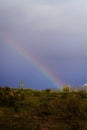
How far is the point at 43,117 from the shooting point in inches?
1024

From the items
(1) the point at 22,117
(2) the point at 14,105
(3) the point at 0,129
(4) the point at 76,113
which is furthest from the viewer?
(2) the point at 14,105

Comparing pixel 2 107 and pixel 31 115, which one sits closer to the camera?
pixel 31 115

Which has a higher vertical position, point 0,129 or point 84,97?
point 84,97

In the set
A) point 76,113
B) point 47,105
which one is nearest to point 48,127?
point 76,113

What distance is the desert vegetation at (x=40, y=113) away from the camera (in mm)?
21984

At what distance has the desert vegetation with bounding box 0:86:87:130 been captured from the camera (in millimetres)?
21984

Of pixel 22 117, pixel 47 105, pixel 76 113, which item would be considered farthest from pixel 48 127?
pixel 47 105

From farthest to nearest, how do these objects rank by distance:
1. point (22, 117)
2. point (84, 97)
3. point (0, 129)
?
1. point (84, 97)
2. point (22, 117)
3. point (0, 129)

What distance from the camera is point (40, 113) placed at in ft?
89.4

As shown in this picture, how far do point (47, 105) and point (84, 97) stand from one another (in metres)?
6.31

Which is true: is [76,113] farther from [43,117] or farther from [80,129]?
[80,129]

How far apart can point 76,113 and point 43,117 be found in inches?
90.6

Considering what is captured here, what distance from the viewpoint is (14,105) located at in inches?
1163

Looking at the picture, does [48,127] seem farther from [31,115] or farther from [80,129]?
[31,115]
